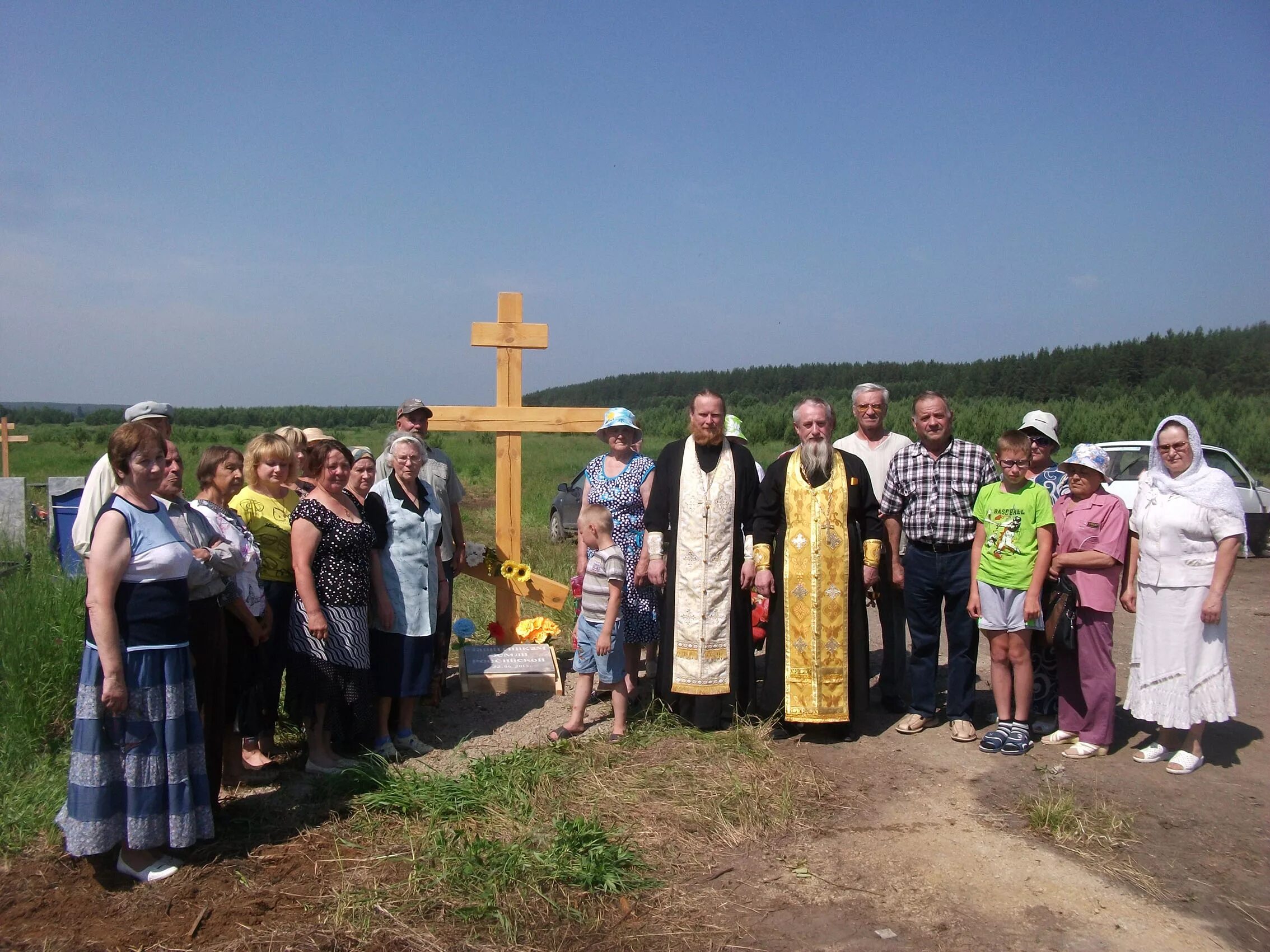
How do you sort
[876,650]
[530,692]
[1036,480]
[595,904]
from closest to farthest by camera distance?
[595,904] → [1036,480] → [530,692] → [876,650]

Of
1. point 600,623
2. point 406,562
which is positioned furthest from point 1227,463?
point 406,562

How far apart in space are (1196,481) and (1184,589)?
0.53 m

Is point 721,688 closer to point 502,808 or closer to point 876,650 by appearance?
point 502,808

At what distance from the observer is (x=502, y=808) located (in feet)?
13.6

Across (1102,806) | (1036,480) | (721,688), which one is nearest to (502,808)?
(721,688)

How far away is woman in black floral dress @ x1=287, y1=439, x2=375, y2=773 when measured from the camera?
4508mm

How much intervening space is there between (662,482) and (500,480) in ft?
5.57

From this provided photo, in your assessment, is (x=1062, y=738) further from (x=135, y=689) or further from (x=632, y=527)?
(x=135, y=689)

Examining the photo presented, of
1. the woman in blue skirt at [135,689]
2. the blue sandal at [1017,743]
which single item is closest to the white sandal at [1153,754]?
the blue sandal at [1017,743]

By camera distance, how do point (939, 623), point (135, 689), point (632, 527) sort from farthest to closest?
point (632, 527) → point (939, 623) → point (135, 689)

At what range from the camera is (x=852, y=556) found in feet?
16.7

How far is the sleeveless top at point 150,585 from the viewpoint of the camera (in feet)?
11.3

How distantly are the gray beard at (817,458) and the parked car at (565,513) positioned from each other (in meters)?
9.36

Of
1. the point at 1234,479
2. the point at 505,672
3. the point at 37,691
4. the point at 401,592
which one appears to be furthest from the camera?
the point at 1234,479
